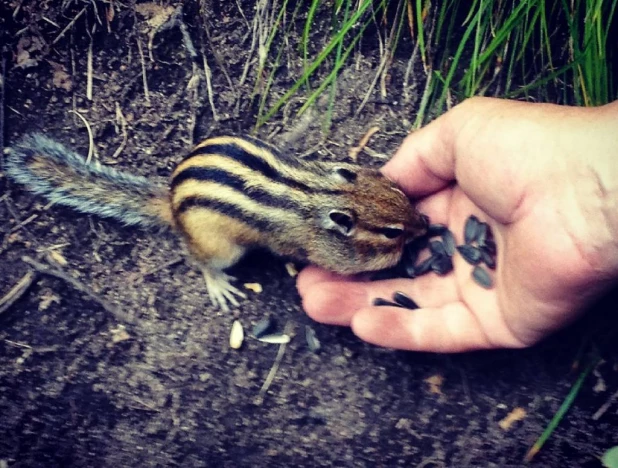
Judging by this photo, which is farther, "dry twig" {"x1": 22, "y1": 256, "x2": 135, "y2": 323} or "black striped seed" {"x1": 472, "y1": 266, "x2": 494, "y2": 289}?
"dry twig" {"x1": 22, "y1": 256, "x2": 135, "y2": 323}

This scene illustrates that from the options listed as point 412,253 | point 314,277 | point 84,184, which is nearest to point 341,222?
point 314,277

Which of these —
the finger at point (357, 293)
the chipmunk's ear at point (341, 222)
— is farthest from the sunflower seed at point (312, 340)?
the chipmunk's ear at point (341, 222)

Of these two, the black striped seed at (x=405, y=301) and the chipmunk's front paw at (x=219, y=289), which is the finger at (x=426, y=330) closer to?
the black striped seed at (x=405, y=301)

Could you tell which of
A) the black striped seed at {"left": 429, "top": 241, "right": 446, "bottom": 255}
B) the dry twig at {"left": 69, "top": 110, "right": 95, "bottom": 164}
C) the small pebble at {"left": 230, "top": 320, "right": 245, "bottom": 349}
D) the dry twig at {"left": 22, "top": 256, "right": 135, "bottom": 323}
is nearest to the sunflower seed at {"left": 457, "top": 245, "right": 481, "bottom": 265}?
the black striped seed at {"left": 429, "top": 241, "right": 446, "bottom": 255}

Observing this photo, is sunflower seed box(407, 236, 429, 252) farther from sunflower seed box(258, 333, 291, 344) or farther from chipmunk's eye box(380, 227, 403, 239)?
sunflower seed box(258, 333, 291, 344)

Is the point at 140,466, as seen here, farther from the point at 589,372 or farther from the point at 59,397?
the point at 589,372

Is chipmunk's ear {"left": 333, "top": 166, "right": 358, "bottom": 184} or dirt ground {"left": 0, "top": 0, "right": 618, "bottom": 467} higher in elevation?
chipmunk's ear {"left": 333, "top": 166, "right": 358, "bottom": 184}
